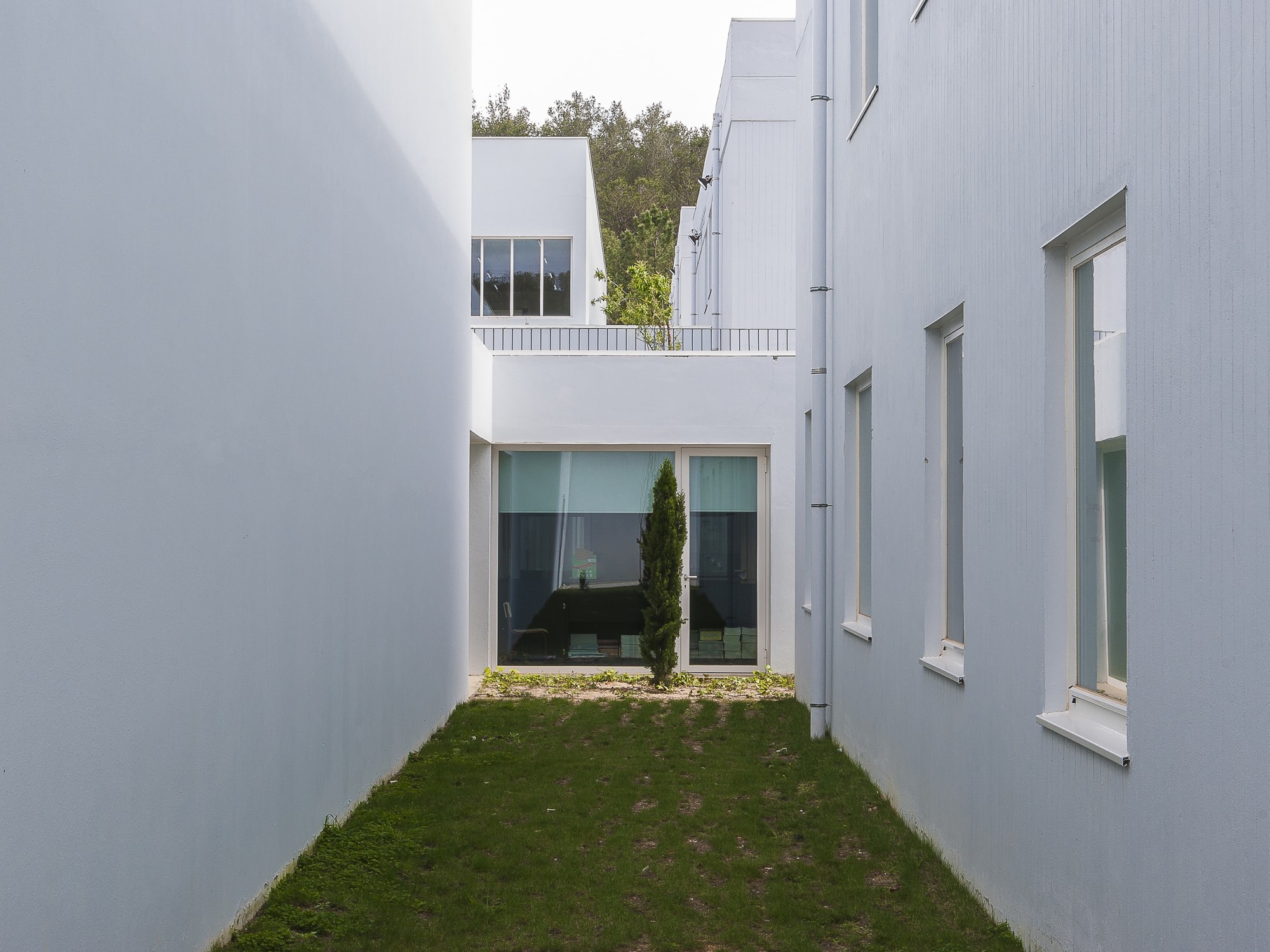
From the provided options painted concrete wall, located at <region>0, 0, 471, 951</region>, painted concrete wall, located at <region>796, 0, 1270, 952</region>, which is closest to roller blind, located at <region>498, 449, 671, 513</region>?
painted concrete wall, located at <region>0, 0, 471, 951</region>

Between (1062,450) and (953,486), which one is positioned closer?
(1062,450)

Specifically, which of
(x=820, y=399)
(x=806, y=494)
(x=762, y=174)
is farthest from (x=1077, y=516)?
(x=762, y=174)

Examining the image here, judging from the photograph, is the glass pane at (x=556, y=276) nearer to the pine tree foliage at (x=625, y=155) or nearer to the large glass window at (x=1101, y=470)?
the large glass window at (x=1101, y=470)

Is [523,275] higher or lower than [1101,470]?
higher

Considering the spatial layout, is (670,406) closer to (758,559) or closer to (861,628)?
(758,559)

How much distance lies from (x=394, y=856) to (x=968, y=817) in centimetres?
260

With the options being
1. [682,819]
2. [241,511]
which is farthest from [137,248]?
[682,819]

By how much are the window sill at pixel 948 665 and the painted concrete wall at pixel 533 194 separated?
12435 millimetres

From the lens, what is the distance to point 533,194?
17562 mm

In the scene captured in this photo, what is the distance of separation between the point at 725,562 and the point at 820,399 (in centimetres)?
381

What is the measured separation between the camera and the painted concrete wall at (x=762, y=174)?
1639cm

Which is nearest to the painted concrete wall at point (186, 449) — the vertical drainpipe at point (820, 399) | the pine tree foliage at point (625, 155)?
the vertical drainpipe at point (820, 399)

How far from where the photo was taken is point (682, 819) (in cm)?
616

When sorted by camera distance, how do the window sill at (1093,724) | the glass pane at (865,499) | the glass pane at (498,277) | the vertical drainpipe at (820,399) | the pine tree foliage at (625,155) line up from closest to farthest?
the window sill at (1093,724), the glass pane at (865,499), the vertical drainpipe at (820,399), the glass pane at (498,277), the pine tree foliage at (625,155)
